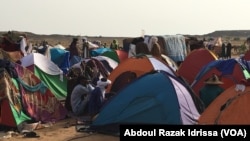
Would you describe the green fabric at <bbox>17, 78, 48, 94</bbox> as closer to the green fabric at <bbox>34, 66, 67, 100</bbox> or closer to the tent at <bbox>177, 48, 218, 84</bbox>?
the green fabric at <bbox>34, 66, 67, 100</bbox>

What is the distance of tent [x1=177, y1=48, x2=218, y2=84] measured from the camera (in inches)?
501

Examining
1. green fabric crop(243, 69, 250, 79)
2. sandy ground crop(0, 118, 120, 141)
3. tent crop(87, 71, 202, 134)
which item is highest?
green fabric crop(243, 69, 250, 79)

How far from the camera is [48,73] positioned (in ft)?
40.5

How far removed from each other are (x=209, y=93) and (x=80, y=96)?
2.89 metres

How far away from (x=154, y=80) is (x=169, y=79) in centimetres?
28

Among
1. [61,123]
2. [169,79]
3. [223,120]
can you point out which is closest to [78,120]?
[61,123]

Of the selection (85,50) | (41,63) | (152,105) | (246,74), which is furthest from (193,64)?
(85,50)

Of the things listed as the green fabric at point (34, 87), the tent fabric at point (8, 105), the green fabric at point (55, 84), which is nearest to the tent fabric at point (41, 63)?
the green fabric at point (55, 84)

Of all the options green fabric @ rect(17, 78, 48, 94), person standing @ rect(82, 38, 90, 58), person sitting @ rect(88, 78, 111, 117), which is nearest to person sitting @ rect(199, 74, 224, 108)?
person sitting @ rect(88, 78, 111, 117)

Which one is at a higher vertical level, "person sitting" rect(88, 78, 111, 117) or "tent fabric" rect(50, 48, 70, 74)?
"tent fabric" rect(50, 48, 70, 74)

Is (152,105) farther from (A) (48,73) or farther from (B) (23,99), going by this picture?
(A) (48,73)

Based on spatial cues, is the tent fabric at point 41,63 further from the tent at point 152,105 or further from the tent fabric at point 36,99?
the tent at point 152,105

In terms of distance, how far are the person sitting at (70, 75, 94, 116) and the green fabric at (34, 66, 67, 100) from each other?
7.28 feet

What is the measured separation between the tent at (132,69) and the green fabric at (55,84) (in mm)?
1879
